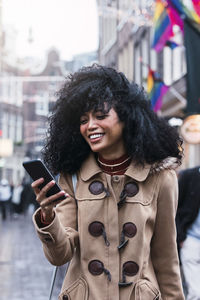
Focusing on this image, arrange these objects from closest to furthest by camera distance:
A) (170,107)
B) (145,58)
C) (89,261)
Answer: (89,261)
(170,107)
(145,58)

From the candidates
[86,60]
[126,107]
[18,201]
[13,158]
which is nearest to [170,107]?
[18,201]

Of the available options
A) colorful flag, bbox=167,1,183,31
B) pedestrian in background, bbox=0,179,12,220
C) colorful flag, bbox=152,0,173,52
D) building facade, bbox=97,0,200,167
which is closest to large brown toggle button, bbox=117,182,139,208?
colorful flag, bbox=167,1,183,31

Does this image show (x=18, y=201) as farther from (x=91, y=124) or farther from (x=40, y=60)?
(x=40, y=60)

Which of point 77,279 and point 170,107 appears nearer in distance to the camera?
point 77,279

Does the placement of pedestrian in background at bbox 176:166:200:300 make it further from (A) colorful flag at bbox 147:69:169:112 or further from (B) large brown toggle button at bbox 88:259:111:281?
(A) colorful flag at bbox 147:69:169:112

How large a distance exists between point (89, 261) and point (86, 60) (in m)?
70.8

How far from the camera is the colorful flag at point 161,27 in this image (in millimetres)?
11562

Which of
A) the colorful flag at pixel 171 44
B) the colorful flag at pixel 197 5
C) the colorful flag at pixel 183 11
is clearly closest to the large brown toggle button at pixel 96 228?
the colorful flag at pixel 197 5

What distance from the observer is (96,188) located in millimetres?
2918

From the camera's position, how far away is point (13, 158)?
64062 mm

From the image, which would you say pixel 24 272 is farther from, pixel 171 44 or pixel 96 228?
pixel 96 228

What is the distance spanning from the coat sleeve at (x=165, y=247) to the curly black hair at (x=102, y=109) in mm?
170

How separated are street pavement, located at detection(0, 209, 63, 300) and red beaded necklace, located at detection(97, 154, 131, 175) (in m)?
4.55

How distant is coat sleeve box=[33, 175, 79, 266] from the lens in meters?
2.70
